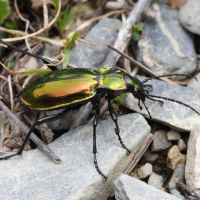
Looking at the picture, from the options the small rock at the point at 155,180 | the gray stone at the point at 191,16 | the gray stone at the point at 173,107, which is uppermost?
the gray stone at the point at 191,16

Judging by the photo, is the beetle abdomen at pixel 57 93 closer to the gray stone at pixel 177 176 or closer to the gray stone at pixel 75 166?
the gray stone at pixel 75 166

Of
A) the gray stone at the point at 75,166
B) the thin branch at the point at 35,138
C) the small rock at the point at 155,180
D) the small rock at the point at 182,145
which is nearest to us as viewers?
the gray stone at the point at 75,166

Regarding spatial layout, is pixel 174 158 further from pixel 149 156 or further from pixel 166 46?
pixel 166 46

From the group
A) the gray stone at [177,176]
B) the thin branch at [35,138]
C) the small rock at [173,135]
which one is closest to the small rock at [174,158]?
the gray stone at [177,176]

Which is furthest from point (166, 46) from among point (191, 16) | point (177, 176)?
point (177, 176)

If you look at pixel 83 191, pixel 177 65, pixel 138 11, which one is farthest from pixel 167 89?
pixel 83 191

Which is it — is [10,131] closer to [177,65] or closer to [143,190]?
[143,190]
